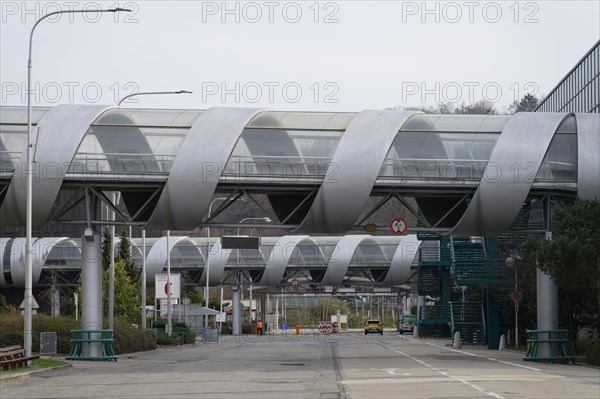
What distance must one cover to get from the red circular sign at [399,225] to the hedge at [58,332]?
13602 millimetres

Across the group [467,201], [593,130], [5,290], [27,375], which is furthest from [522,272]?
[5,290]

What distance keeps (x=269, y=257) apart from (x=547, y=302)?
182ft

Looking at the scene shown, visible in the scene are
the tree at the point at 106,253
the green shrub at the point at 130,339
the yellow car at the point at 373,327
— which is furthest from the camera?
the yellow car at the point at 373,327

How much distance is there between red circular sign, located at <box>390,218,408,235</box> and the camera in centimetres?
4078

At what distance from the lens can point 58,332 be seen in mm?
44594

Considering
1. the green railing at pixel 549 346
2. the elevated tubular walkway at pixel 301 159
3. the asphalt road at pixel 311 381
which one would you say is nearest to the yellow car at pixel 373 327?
the green railing at pixel 549 346

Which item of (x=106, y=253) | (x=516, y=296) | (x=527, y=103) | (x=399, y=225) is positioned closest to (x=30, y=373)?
(x=399, y=225)

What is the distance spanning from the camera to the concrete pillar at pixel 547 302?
40250mm

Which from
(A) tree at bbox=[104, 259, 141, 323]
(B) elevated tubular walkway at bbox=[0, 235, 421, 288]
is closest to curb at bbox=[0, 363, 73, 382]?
(A) tree at bbox=[104, 259, 141, 323]

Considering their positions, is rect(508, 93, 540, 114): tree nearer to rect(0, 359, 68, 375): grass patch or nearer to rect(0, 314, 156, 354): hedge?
rect(0, 314, 156, 354): hedge

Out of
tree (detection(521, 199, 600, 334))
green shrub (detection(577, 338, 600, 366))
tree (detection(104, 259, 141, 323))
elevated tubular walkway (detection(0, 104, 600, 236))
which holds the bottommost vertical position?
green shrub (detection(577, 338, 600, 366))

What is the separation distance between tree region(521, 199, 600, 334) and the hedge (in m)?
18.6

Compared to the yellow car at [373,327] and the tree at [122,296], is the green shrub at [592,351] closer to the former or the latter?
the tree at [122,296]

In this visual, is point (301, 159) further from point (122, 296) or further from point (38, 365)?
point (122, 296)
